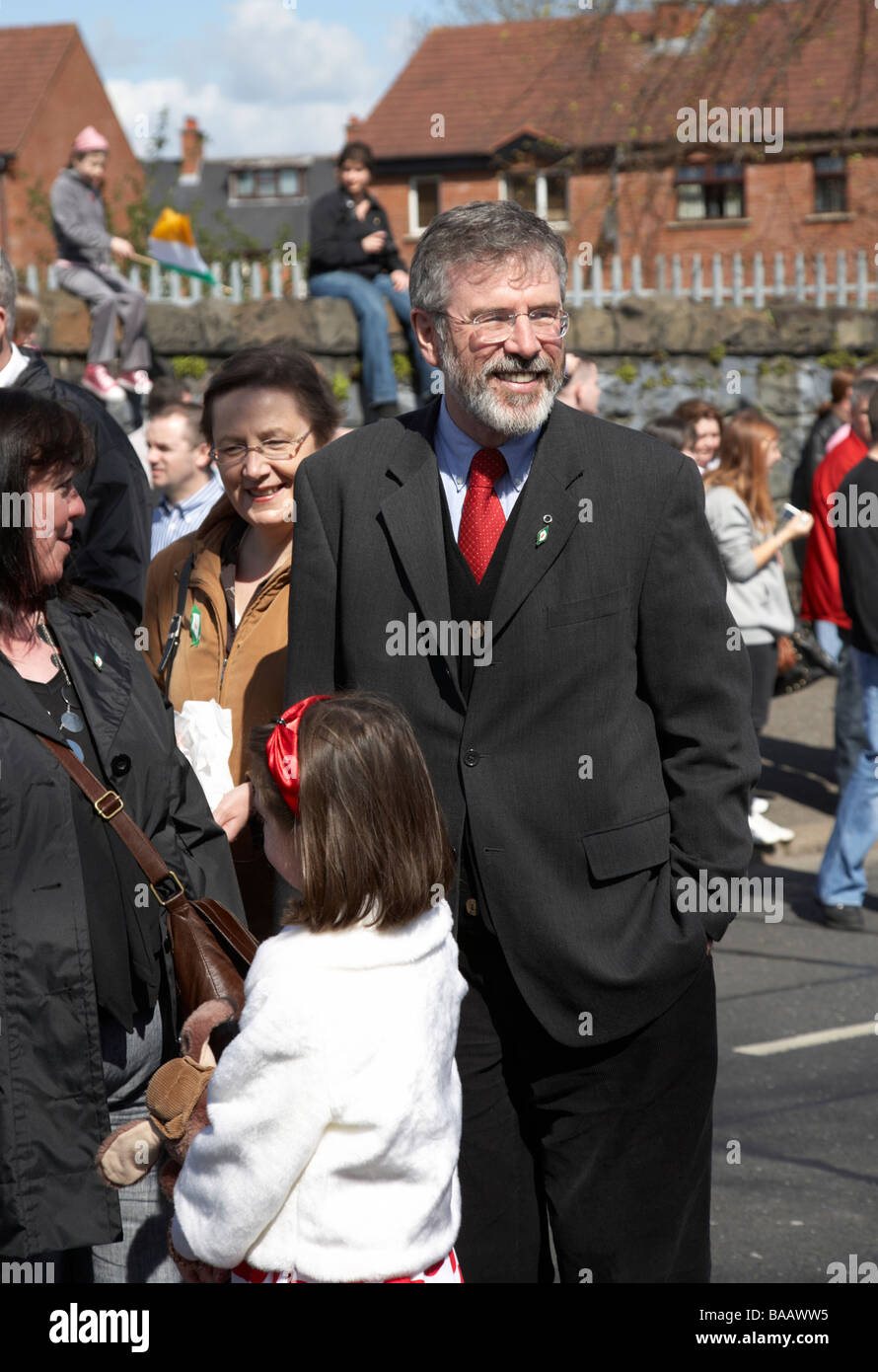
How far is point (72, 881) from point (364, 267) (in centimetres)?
1005

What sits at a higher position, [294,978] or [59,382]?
[59,382]

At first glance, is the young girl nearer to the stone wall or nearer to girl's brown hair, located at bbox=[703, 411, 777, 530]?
girl's brown hair, located at bbox=[703, 411, 777, 530]

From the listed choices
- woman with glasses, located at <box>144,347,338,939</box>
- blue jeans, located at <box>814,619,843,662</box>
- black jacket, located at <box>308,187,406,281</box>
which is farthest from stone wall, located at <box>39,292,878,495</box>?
woman with glasses, located at <box>144,347,338,939</box>

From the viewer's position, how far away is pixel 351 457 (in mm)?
3109

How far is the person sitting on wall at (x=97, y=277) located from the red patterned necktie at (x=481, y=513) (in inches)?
337

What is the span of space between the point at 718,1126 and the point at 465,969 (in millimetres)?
2418

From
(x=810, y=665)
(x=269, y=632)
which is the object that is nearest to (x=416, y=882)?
(x=269, y=632)

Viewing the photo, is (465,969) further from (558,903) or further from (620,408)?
(620,408)

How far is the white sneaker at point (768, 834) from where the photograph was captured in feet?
28.8

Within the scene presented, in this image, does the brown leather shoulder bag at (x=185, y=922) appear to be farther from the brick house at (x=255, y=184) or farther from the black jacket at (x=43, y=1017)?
the brick house at (x=255, y=184)

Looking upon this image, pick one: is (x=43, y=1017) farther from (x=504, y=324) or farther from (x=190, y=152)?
(x=190, y=152)

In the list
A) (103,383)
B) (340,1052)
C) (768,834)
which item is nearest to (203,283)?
(103,383)

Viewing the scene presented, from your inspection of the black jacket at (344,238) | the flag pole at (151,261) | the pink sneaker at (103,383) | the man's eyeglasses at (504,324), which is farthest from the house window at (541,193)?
the man's eyeglasses at (504,324)
